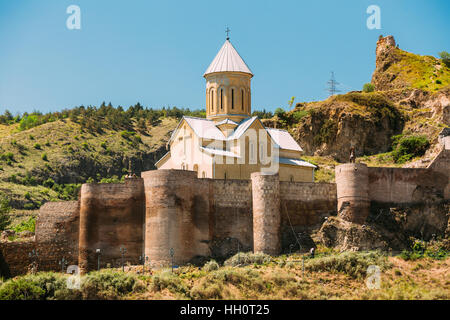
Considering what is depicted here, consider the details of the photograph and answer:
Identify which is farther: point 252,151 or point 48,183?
point 48,183

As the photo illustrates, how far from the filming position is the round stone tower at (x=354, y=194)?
40969 millimetres

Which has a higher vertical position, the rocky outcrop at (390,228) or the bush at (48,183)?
the bush at (48,183)

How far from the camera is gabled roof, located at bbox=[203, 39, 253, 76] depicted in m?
48.3

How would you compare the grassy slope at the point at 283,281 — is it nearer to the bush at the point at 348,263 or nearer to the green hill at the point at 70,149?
the bush at the point at 348,263

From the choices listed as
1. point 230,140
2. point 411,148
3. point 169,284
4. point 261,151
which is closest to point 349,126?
point 411,148

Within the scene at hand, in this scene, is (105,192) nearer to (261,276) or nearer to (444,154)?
(261,276)

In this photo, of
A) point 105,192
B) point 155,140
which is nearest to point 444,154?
point 105,192

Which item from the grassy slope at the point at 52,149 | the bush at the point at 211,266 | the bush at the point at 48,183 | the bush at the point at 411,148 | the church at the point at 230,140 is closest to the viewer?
the bush at the point at 211,266

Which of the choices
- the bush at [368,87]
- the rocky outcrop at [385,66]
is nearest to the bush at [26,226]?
the bush at [368,87]

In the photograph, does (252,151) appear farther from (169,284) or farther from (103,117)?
(103,117)

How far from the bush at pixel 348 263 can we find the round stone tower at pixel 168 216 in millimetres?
6430

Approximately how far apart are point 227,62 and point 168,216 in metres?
13.5

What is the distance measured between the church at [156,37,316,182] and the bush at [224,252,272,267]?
6.19m

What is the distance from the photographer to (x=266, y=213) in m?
40.1
